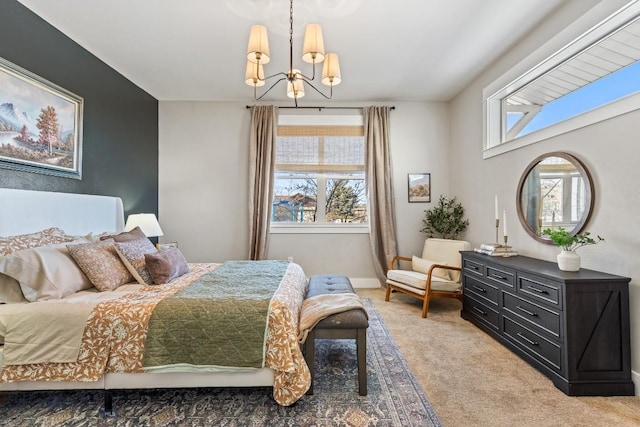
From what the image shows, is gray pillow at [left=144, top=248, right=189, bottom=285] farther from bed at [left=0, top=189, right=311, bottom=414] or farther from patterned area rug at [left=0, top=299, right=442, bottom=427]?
patterned area rug at [left=0, top=299, right=442, bottom=427]

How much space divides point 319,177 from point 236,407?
133 inches

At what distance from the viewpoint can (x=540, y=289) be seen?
2.19 m

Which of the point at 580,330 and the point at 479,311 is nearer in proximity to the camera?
the point at 580,330

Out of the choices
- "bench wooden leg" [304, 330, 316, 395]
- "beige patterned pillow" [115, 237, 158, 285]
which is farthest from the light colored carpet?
"beige patterned pillow" [115, 237, 158, 285]

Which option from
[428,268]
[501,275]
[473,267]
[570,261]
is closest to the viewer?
[570,261]

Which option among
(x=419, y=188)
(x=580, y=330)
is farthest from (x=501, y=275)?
(x=419, y=188)

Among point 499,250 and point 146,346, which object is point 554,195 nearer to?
point 499,250

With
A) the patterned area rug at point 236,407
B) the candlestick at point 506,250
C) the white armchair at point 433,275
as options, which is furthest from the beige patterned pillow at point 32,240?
the candlestick at point 506,250

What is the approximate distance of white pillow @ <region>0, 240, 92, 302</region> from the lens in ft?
6.06

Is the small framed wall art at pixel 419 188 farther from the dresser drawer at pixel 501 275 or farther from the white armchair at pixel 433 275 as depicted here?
the dresser drawer at pixel 501 275

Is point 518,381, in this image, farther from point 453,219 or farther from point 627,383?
point 453,219

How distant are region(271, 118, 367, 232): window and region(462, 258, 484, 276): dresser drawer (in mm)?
1669

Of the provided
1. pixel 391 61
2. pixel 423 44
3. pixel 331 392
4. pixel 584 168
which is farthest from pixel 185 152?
pixel 584 168

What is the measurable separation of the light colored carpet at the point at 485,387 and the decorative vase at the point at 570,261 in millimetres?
815
